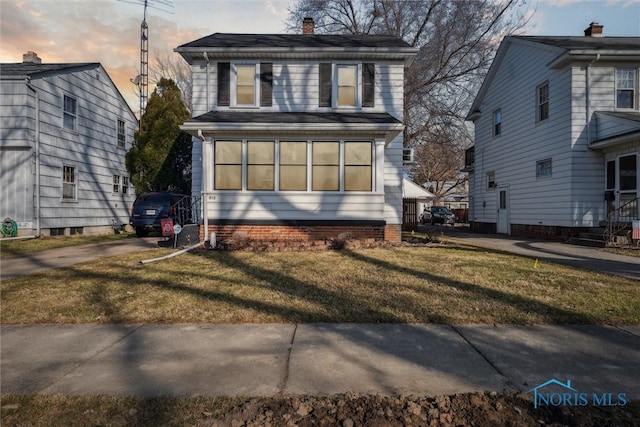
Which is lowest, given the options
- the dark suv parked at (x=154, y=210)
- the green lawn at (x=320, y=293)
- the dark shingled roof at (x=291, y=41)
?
the green lawn at (x=320, y=293)

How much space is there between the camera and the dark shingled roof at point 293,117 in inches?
421

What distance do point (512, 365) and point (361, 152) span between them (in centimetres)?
845

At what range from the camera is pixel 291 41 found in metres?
13.3

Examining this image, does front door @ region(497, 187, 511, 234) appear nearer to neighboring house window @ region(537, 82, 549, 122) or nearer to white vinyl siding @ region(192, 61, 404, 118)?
neighboring house window @ region(537, 82, 549, 122)

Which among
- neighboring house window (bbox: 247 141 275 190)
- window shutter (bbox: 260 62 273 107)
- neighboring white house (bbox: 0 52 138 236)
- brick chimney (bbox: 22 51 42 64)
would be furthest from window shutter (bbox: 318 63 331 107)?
brick chimney (bbox: 22 51 42 64)

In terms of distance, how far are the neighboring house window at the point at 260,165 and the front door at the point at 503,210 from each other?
12178 mm

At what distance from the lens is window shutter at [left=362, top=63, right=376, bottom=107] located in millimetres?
12297

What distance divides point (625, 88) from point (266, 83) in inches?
520

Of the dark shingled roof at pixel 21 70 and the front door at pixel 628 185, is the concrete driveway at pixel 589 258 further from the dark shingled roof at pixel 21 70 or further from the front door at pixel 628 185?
the dark shingled roof at pixel 21 70

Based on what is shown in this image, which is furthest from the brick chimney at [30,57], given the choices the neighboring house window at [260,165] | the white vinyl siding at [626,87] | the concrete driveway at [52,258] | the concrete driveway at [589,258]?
the white vinyl siding at [626,87]

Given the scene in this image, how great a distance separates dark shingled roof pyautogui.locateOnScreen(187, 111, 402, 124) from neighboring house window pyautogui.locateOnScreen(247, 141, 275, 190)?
0.78 m

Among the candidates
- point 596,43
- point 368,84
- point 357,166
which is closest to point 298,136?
Result: point 357,166

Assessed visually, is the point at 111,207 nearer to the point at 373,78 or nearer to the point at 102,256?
the point at 102,256

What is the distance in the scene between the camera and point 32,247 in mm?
10406
